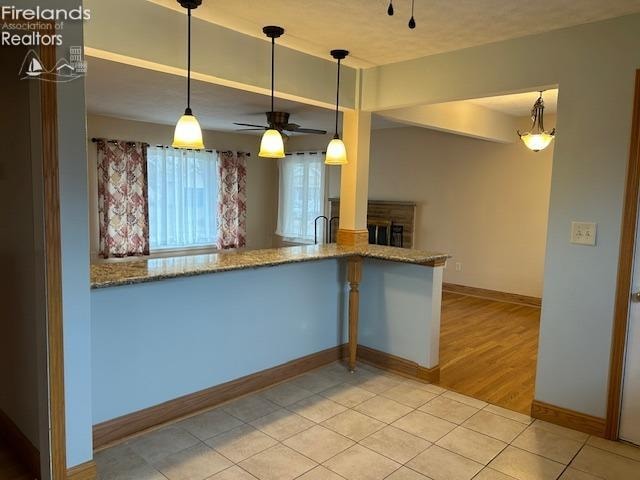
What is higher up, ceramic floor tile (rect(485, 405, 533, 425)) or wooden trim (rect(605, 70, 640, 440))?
wooden trim (rect(605, 70, 640, 440))

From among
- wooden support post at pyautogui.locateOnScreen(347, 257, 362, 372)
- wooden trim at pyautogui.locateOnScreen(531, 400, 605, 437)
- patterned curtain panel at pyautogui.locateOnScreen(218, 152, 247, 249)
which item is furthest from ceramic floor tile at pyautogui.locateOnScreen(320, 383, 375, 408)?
patterned curtain panel at pyautogui.locateOnScreen(218, 152, 247, 249)

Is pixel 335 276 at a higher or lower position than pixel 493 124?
lower

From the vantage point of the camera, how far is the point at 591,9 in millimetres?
2447

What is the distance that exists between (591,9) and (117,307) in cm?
297

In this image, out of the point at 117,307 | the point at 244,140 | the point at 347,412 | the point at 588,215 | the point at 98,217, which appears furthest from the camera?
the point at 244,140

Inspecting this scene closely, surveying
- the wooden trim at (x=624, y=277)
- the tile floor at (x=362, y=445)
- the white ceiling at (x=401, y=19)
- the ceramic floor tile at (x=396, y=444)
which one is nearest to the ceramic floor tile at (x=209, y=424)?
the tile floor at (x=362, y=445)

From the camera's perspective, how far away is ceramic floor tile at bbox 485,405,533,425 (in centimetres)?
284

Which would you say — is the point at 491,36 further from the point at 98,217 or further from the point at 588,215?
the point at 98,217

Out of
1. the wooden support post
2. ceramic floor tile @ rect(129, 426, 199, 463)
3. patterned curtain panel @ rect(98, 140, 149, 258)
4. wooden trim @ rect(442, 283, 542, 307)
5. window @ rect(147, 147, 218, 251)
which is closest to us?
ceramic floor tile @ rect(129, 426, 199, 463)

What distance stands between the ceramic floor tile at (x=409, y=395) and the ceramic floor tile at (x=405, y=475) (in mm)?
748

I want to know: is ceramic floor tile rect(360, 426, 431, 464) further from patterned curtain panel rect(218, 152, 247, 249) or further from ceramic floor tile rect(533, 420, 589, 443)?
patterned curtain panel rect(218, 152, 247, 249)

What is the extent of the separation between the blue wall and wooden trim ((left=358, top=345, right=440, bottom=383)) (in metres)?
0.06

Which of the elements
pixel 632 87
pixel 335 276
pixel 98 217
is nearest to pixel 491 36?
pixel 632 87

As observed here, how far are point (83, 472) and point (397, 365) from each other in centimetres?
222
